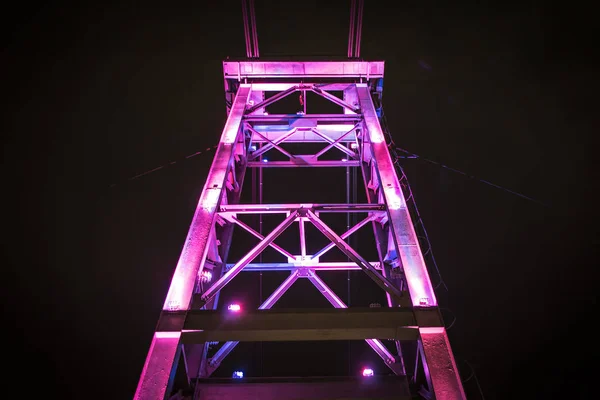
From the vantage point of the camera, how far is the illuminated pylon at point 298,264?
10.6 feet

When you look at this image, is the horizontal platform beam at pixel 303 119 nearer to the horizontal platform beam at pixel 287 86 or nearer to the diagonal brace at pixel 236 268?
the horizontal platform beam at pixel 287 86

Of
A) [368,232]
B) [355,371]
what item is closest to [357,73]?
[368,232]

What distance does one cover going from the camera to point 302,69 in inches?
283

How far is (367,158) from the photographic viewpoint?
6848 mm

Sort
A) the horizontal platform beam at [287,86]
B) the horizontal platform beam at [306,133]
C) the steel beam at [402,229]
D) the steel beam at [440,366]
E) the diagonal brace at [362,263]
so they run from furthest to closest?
1. the horizontal platform beam at [287,86]
2. the horizontal platform beam at [306,133]
3. the diagonal brace at [362,263]
4. the steel beam at [402,229]
5. the steel beam at [440,366]

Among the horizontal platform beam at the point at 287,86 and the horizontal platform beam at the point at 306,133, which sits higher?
the horizontal platform beam at the point at 287,86

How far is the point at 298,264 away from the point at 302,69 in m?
3.46

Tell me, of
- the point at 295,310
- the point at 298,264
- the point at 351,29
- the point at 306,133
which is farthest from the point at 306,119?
the point at 295,310

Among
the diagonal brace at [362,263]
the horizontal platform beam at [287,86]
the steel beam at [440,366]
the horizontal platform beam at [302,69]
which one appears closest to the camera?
the steel beam at [440,366]

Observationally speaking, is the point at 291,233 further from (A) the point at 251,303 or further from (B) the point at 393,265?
(B) the point at 393,265

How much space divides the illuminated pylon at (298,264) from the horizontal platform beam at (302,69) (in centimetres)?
2

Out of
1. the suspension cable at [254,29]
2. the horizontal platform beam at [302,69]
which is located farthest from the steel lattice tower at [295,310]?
the suspension cable at [254,29]

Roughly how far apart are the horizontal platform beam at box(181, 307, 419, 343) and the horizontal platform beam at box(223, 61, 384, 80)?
4.97 m

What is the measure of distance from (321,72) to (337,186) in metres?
4.91
